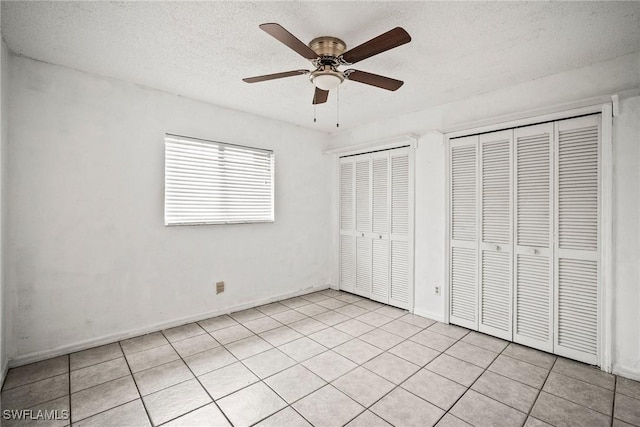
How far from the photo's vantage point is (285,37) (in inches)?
67.8

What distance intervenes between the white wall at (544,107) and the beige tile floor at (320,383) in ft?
1.63

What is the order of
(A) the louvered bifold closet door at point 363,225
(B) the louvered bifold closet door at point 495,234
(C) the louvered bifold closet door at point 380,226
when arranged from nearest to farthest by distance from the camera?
(B) the louvered bifold closet door at point 495,234, (C) the louvered bifold closet door at point 380,226, (A) the louvered bifold closet door at point 363,225

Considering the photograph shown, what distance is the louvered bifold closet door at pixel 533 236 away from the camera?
281 cm

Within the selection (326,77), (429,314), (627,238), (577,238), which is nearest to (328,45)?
(326,77)

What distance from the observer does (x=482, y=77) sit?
9.37 ft

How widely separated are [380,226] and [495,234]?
151 cm

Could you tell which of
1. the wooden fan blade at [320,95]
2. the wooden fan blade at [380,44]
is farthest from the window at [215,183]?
the wooden fan blade at [380,44]

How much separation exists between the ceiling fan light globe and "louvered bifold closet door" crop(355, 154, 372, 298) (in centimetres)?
227

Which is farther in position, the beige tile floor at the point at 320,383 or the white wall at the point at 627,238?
the white wall at the point at 627,238

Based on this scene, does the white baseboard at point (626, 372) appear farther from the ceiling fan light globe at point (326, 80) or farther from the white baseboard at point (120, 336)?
the white baseboard at point (120, 336)

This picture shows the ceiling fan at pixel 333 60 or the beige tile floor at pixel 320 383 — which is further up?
the ceiling fan at pixel 333 60

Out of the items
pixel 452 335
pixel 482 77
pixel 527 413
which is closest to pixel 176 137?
pixel 482 77

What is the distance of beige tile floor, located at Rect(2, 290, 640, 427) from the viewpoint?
196 centimetres

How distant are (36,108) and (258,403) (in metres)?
3.10
